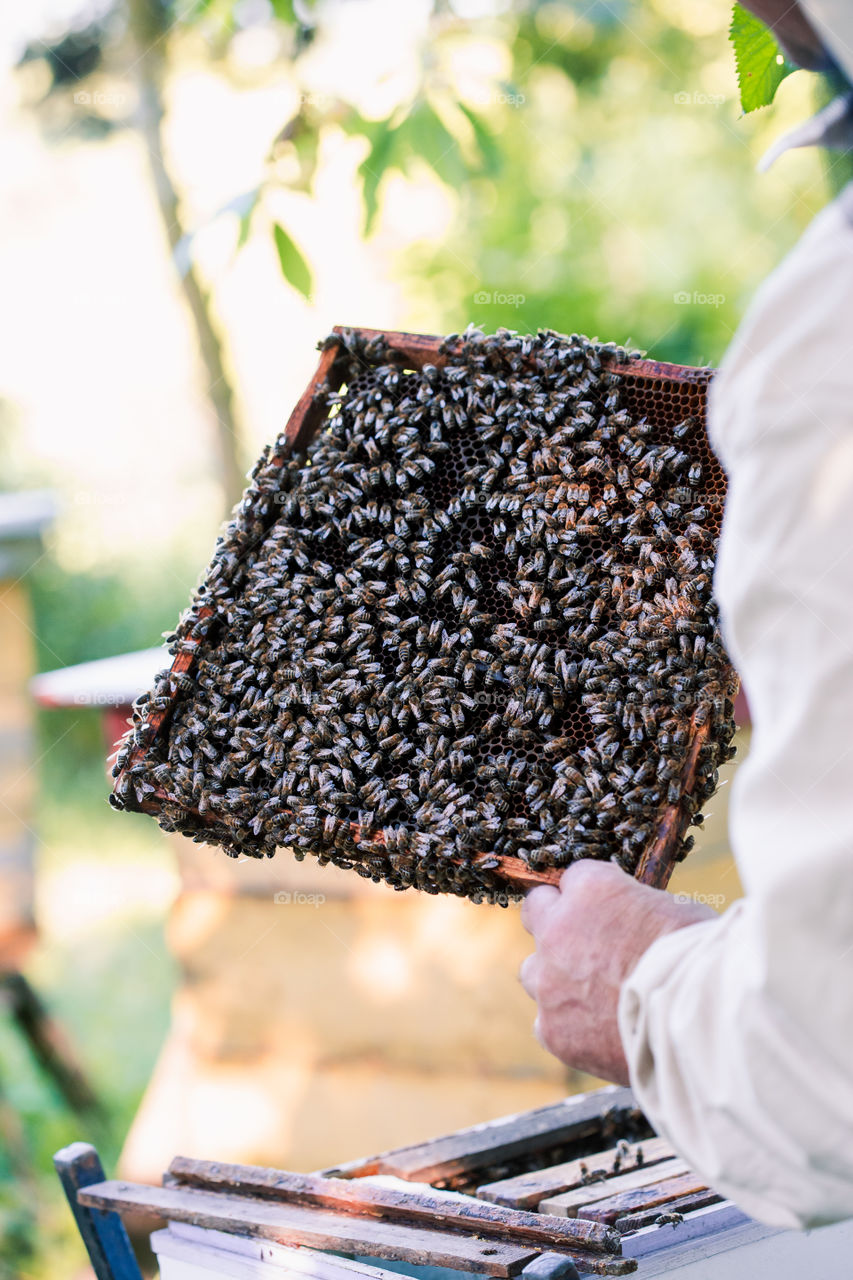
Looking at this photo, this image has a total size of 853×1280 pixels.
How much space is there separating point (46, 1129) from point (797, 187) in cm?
1357

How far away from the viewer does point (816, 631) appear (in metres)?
1.14

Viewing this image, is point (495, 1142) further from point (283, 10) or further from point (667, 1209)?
point (283, 10)

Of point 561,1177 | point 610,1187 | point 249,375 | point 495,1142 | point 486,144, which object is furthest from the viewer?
point 249,375

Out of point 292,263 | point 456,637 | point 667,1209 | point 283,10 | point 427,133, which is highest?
point 283,10

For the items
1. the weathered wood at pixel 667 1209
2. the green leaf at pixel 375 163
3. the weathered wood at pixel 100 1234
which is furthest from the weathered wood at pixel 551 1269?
the green leaf at pixel 375 163

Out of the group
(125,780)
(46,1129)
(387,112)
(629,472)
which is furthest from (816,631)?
(46,1129)

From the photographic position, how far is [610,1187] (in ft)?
8.16

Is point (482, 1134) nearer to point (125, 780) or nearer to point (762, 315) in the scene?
point (125, 780)

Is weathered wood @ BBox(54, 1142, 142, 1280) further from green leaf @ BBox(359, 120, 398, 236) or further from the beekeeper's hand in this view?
green leaf @ BBox(359, 120, 398, 236)

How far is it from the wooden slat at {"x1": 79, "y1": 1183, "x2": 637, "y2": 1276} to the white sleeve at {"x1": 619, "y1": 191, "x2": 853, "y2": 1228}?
2.86 ft

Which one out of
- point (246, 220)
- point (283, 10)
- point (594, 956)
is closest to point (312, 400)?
point (594, 956)

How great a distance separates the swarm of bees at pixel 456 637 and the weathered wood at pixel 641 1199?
0.84 meters

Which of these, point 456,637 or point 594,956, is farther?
point 456,637

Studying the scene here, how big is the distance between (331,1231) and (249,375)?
12957mm
